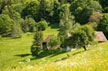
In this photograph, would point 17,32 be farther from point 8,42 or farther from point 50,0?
point 50,0

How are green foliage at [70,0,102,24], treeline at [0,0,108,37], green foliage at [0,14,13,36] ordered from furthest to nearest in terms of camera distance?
green foliage at [0,14,13,36] < green foliage at [70,0,102,24] < treeline at [0,0,108,37]

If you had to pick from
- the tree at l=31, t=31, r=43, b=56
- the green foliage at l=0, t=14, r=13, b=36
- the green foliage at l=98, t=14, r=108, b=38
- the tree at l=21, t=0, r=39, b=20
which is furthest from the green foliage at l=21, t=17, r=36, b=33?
the green foliage at l=98, t=14, r=108, b=38

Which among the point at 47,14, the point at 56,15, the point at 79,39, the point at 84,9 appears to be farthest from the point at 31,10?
the point at 79,39

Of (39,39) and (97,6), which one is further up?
(97,6)

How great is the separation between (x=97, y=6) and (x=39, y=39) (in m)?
62.5

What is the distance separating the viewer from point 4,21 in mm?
104500

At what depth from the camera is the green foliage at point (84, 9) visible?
98.8 metres

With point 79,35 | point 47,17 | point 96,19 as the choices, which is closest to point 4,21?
point 47,17

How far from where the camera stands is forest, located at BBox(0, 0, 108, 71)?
128 feet

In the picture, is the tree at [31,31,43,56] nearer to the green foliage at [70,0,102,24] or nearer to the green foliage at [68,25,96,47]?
the green foliage at [68,25,96,47]

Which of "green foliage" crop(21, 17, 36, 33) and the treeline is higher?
the treeline

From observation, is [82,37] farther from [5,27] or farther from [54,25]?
[5,27]

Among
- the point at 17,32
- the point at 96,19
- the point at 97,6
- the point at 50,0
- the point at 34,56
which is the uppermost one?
the point at 50,0

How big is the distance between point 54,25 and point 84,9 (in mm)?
29025
